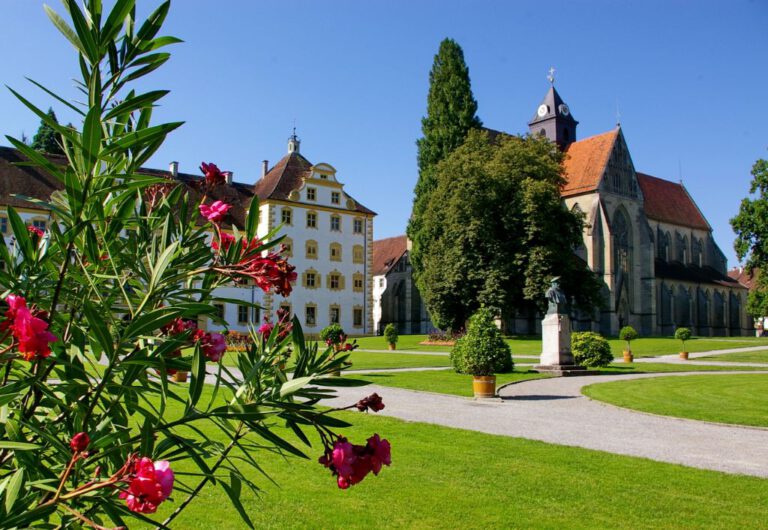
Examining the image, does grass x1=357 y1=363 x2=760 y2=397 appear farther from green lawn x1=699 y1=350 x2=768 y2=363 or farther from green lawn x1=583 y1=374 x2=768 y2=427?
green lawn x1=699 y1=350 x2=768 y2=363

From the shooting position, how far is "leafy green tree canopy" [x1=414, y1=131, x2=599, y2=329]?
40938mm

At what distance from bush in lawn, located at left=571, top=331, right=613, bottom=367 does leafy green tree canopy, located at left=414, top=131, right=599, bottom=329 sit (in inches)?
574

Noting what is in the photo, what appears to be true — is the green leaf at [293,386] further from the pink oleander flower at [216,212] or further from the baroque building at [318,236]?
the baroque building at [318,236]

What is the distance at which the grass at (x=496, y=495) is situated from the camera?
5984 mm

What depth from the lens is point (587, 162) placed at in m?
59.1

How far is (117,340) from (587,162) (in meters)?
60.6

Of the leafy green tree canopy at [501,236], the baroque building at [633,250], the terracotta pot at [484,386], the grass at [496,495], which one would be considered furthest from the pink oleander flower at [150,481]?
the baroque building at [633,250]

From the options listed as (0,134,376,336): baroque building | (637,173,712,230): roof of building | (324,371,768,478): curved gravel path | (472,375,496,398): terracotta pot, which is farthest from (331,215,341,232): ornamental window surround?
(472,375,496,398): terracotta pot

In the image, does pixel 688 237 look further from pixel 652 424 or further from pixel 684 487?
pixel 684 487

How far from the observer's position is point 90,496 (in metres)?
1.83

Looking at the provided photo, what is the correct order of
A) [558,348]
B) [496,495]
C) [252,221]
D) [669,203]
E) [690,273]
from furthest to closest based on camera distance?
[669,203]
[690,273]
[558,348]
[496,495]
[252,221]

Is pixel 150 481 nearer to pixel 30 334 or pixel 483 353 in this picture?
pixel 30 334

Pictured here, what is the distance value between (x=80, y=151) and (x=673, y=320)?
212 feet

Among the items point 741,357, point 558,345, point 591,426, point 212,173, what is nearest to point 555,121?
point 741,357
